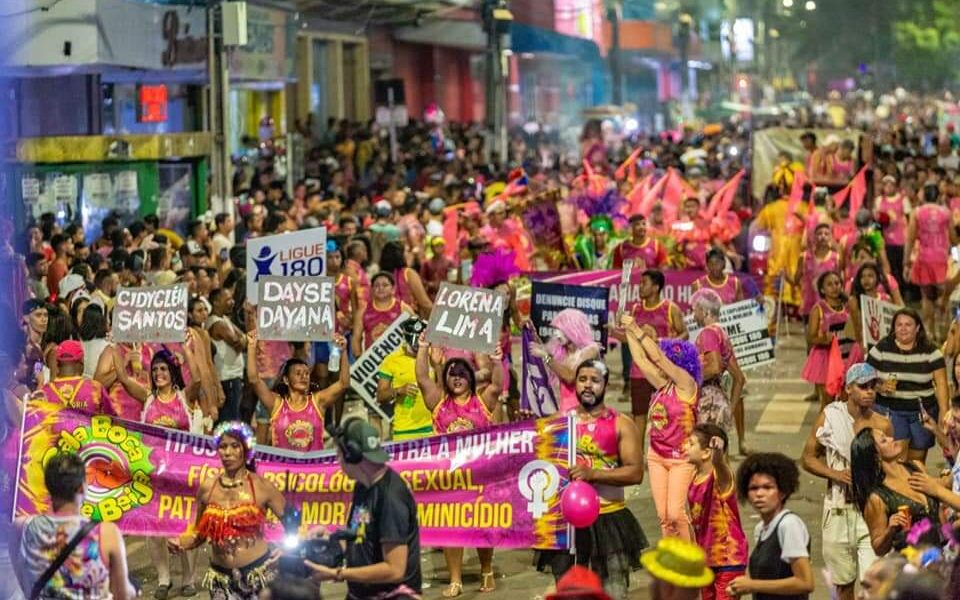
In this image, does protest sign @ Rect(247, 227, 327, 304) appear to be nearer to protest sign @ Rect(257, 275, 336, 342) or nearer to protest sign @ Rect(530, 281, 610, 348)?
protest sign @ Rect(257, 275, 336, 342)

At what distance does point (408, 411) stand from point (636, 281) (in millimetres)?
5656

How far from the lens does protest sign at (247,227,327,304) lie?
14.9m

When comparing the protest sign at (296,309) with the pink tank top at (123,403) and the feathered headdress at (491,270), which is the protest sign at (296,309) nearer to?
the pink tank top at (123,403)

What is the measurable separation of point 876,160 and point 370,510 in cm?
2480

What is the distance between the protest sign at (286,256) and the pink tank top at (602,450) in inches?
195

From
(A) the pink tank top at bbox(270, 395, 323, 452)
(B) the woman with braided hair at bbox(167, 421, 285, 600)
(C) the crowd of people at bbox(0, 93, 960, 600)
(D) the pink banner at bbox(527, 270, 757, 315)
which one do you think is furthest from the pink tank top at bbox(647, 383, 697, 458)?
(D) the pink banner at bbox(527, 270, 757, 315)

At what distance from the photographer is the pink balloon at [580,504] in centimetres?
972

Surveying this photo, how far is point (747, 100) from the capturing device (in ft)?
297

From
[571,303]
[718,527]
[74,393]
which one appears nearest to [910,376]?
[571,303]

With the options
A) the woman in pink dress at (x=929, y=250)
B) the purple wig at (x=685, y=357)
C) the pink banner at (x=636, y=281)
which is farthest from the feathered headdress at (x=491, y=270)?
the woman in pink dress at (x=929, y=250)

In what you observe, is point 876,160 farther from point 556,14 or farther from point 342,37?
point 556,14

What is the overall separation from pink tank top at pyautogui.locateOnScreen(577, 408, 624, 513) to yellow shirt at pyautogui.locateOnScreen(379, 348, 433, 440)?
6.98ft

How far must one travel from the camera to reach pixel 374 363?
45.2 ft

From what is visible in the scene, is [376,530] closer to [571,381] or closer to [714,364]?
[571,381]
